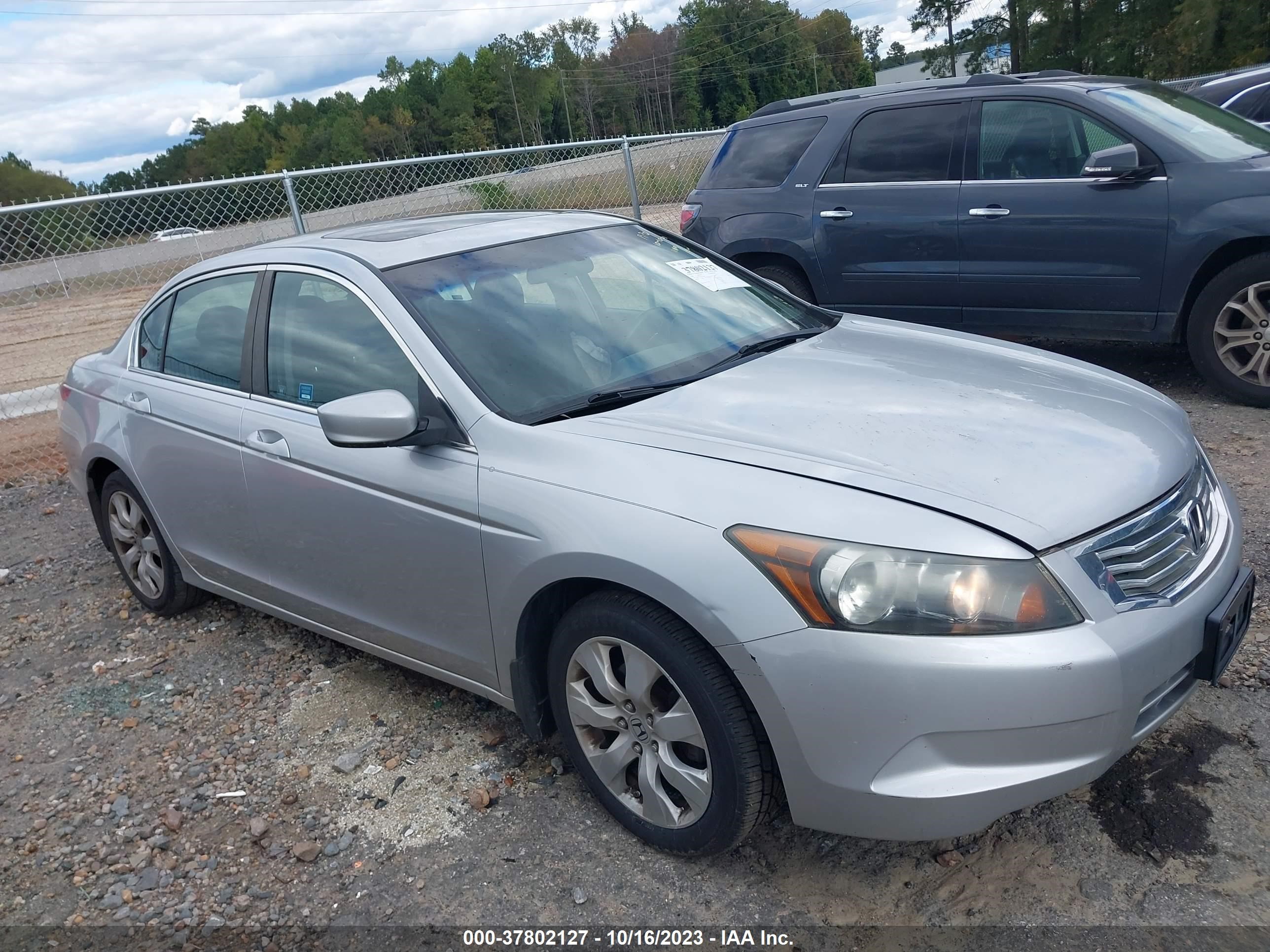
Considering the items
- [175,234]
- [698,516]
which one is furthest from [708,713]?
[175,234]

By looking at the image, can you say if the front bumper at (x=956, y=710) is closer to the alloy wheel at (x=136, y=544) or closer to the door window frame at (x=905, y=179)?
the alloy wheel at (x=136, y=544)

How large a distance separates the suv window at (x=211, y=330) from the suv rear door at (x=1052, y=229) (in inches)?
165

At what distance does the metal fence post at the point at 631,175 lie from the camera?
10047mm

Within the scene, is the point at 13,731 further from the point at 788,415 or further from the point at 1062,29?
the point at 1062,29

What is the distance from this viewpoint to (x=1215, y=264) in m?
5.46

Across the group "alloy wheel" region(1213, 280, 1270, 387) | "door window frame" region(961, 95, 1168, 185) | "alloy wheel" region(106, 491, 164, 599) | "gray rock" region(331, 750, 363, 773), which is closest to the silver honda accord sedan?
"gray rock" region(331, 750, 363, 773)

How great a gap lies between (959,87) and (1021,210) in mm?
971

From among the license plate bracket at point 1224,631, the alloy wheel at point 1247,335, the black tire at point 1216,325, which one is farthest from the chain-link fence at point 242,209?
the license plate bracket at point 1224,631

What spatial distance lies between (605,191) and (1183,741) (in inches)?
373

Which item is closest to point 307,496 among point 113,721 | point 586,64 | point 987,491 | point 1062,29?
point 113,721

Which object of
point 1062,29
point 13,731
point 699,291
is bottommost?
point 13,731

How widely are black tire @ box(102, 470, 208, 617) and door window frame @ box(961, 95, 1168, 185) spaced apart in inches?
190

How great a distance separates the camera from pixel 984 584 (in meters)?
2.21

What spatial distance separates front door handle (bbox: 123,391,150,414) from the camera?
424 cm
